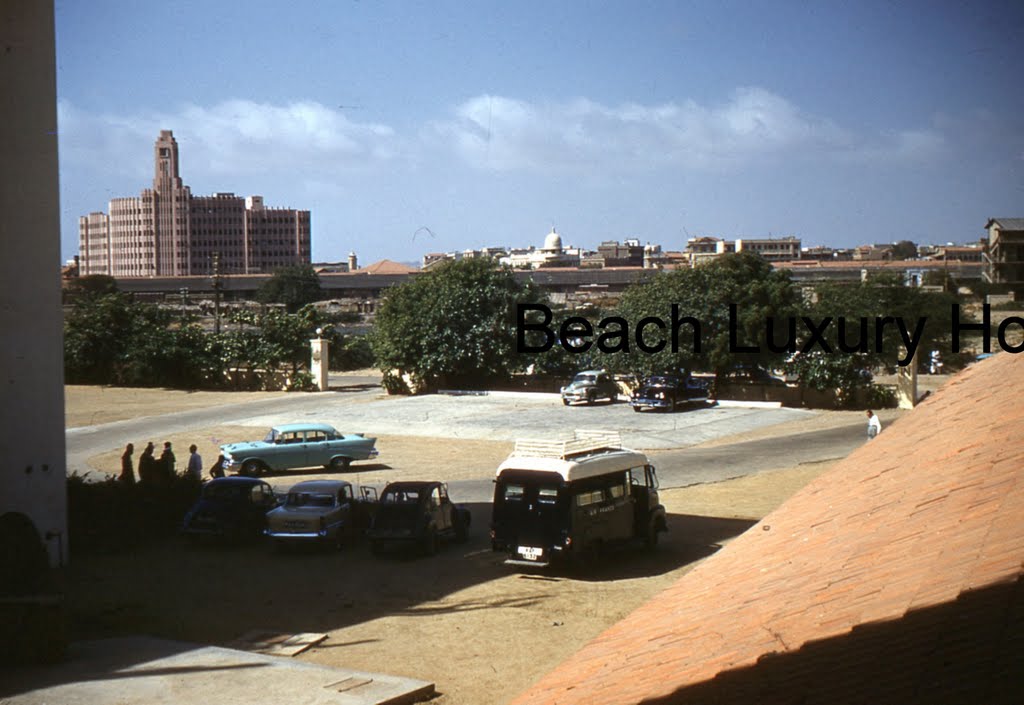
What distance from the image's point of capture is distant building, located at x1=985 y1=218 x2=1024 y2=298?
11078mm

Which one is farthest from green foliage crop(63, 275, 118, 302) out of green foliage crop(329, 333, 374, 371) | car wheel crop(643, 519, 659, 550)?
car wheel crop(643, 519, 659, 550)

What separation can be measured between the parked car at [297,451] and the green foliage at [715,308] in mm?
20840

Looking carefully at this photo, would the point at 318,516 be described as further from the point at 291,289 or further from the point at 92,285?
the point at 291,289

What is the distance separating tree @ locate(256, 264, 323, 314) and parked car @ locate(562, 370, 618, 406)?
6983cm

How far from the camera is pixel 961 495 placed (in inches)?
248

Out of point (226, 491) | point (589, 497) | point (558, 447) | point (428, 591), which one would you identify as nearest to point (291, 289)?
point (226, 491)

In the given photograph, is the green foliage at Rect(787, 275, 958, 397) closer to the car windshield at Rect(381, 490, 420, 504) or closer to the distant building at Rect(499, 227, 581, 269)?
the car windshield at Rect(381, 490, 420, 504)

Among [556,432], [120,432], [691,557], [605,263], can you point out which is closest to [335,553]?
[691,557]

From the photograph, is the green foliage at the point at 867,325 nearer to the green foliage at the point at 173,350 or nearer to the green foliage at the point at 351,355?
the green foliage at the point at 173,350

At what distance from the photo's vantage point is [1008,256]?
37.3 feet

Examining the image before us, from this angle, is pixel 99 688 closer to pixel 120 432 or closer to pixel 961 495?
pixel 961 495

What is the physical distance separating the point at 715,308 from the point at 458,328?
1427cm

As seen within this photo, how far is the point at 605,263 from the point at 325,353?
10761 cm

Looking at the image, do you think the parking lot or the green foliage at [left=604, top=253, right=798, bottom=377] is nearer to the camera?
the parking lot
